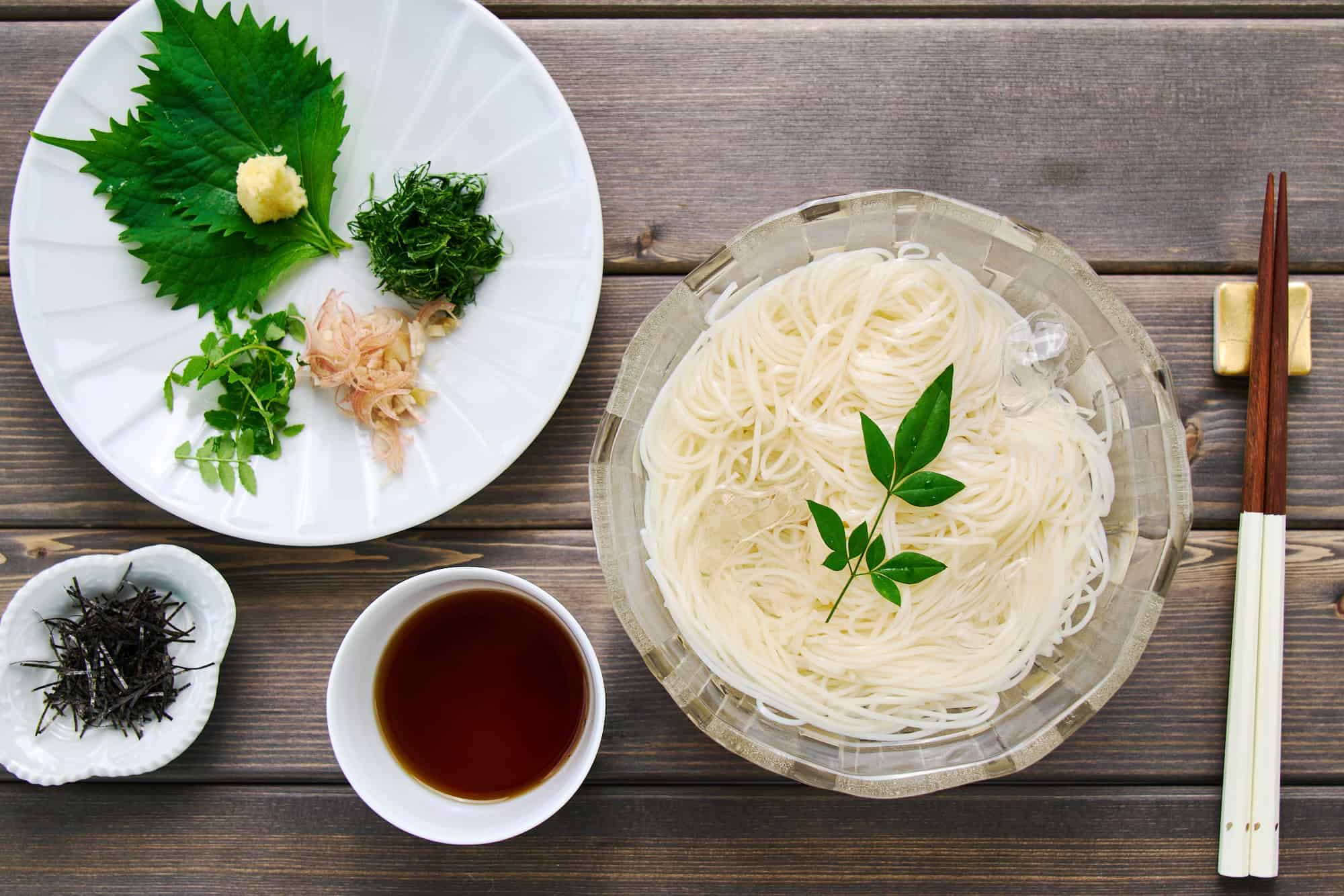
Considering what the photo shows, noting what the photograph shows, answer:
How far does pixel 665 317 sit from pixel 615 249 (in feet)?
1.20

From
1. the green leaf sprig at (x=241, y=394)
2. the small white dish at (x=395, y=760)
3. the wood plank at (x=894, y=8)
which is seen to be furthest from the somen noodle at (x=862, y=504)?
the green leaf sprig at (x=241, y=394)

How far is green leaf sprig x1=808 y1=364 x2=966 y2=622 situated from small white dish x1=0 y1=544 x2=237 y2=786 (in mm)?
1138

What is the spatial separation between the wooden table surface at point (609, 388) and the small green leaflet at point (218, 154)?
12.5 inches

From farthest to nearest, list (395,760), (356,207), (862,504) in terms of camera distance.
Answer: (356,207), (395,760), (862,504)

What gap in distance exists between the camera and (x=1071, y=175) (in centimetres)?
174

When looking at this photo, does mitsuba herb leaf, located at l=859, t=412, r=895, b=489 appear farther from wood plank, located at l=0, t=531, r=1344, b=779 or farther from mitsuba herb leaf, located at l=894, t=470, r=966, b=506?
wood plank, located at l=0, t=531, r=1344, b=779

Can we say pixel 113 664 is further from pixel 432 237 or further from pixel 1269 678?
pixel 1269 678

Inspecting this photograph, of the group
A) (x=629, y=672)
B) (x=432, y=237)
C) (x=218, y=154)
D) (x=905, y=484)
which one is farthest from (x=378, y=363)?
(x=905, y=484)

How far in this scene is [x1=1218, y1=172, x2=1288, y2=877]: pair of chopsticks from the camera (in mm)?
1629

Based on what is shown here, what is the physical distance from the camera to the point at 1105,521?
4.84 feet

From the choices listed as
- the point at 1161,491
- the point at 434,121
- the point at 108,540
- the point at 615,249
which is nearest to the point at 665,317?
the point at 615,249

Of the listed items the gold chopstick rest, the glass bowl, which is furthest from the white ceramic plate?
the gold chopstick rest

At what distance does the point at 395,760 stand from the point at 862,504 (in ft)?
3.08

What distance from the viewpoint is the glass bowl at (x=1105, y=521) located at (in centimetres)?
139
